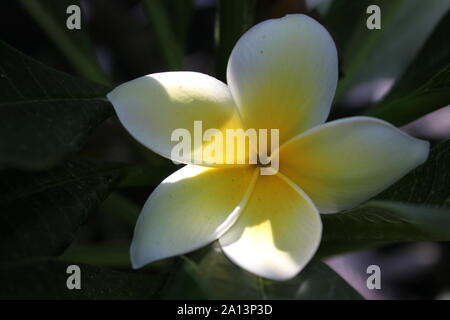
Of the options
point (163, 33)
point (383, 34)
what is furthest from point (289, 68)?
point (383, 34)

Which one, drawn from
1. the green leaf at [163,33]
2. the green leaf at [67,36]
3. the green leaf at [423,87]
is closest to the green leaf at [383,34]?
the green leaf at [423,87]

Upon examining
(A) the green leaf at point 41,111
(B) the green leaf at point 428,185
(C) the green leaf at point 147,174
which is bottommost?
(C) the green leaf at point 147,174

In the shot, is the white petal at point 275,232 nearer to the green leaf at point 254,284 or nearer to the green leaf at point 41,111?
the green leaf at point 254,284

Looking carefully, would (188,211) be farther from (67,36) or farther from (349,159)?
(67,36)

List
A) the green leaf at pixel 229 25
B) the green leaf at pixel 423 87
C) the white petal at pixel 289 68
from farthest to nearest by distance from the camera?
the green leaf at pixel 229 25, the green leaf at pixel 423 87, the white petal at pixel 289 68

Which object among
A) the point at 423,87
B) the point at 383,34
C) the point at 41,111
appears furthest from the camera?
the point at 383,34

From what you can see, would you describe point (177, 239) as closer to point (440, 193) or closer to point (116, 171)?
point (116, 171)
